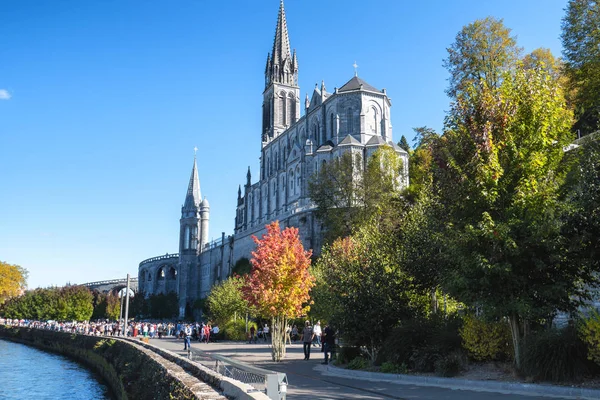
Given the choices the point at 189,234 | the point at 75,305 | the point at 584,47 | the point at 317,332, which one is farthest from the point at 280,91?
the point at 317,332

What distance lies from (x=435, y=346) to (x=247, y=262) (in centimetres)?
4779

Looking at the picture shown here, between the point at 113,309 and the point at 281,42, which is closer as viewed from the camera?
the point at 113,309

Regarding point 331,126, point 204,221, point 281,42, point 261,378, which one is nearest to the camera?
point 261,378

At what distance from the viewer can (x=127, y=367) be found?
62.2 feet

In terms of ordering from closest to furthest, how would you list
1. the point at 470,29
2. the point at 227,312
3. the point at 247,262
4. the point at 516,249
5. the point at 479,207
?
1. the point at 516,249
2. the point at 479,207
3. the point at 470,29
4. the point at 227,312
5. the point at 247,262

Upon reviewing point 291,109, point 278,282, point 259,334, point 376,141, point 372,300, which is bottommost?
point 259,334

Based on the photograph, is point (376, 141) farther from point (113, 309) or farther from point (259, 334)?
point (113, 309)

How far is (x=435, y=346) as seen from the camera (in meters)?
13.6

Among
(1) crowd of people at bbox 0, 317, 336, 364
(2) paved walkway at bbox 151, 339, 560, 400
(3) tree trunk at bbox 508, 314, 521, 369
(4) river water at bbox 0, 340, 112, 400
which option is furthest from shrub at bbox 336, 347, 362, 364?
(4) river water at bbox 0, 340, 112, 400

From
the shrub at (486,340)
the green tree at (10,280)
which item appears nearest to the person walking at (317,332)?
the shrub at (486,340)

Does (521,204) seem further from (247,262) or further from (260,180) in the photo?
(260,180)

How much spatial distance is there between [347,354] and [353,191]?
85.3ft

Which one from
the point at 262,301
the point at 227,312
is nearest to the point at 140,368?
the point at 262,301

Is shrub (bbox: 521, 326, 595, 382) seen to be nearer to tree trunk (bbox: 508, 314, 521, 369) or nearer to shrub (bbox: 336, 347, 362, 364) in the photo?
tree trunk (bbox: 508, 314, 521, 369)
